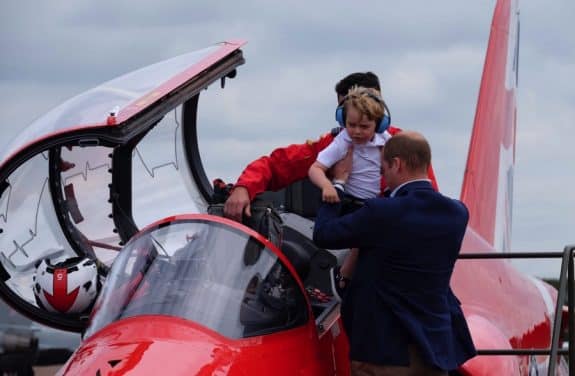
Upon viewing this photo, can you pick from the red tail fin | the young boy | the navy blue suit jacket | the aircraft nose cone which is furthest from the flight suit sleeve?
the red tail fin

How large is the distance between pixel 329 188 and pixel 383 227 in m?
0.54

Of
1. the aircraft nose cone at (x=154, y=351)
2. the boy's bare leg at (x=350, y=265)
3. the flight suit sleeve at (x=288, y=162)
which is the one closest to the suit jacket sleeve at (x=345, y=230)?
the boy's bare leg at (x=350, y=265)

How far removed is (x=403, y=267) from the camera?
19.5 ft

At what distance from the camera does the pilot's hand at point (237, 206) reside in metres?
6.97

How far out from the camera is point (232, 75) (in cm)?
827

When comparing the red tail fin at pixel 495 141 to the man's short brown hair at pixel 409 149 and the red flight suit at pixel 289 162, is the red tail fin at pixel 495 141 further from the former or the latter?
the man's short brown hair at pixel 409 149

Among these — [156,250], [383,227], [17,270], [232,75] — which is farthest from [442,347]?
[17,270]

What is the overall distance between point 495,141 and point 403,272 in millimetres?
7325

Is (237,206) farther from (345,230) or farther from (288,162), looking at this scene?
(345,230)

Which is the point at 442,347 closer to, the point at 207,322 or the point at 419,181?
the point at 419,181

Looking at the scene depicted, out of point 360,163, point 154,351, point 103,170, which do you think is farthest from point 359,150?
point 103,170

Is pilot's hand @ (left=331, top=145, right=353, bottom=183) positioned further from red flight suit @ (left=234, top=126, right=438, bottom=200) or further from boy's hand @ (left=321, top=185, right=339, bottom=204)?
red flight suit @ (left=234, top=126, right=438, bottom=200)

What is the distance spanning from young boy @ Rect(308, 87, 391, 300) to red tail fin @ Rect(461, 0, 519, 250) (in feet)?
15.9

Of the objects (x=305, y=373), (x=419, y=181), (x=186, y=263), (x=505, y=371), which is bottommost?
(x=505, y=371)
